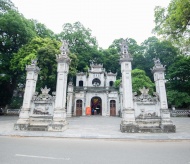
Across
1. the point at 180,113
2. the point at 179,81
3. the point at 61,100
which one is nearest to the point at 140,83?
the point at 180,113

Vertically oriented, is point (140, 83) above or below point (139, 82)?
below

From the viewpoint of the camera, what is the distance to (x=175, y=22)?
10773 mm

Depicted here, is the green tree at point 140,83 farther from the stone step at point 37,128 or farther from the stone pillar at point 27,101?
the stone pillar at point 27,101

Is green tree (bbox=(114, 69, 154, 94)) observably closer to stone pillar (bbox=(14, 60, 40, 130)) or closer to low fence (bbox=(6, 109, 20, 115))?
stone pillar (bbox=(14, 60, 40, 130))

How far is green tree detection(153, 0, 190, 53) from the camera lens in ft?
31.2

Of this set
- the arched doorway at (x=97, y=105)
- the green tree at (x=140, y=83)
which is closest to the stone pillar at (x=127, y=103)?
the green tree at (x=140, y=83)

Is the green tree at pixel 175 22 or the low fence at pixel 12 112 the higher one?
the green tree at pixel 175 22

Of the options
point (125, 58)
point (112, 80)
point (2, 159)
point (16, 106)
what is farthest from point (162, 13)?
point (16, 106)

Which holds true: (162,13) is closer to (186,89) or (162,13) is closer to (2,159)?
(2,159)

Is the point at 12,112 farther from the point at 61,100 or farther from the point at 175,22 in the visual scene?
the point at 175,22

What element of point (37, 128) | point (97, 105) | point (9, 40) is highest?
point (9, 40)

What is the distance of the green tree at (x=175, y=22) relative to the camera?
9516 millimetres

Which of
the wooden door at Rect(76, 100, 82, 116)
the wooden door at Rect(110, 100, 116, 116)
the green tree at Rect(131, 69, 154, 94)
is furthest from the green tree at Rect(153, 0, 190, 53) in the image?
the wooden door at Rect(76, 100, 82, 116)

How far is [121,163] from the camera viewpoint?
3883 millimetres
